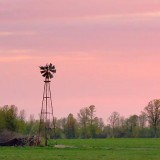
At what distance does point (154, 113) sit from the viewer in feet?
638

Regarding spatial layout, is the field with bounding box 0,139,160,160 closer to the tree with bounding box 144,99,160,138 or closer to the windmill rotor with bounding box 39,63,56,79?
the windmill rotor with bounding box 39,63,56,79

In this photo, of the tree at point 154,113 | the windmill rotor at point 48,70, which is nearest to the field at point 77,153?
the windmill rotor at point 48,70

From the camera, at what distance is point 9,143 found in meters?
91.1

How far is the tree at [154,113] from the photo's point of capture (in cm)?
19262

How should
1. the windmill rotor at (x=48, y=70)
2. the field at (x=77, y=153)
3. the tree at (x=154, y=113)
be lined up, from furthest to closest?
the tree at (x=154, y=113) → the windmill rotor at (x=48, y=70) → the field at (x=77, y=153)

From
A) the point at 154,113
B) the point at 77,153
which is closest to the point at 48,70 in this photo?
the point at 77,153

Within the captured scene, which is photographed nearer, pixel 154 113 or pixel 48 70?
pixel 48 70

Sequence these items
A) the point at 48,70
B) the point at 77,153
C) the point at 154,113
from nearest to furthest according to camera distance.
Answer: the point at 77,153, the point at 48,70, the point at 154,113

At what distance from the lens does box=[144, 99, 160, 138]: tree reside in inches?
7584

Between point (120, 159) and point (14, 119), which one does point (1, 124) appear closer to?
point (14, 119)

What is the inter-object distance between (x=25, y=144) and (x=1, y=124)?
48.9m

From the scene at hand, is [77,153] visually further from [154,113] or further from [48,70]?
[154,113]

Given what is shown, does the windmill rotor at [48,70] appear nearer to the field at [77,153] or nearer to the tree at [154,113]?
the field at [77,153]

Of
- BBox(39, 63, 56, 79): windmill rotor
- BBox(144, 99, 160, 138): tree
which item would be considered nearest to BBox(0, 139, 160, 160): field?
BBox(39, 63, 56, 79): windmill rotor
